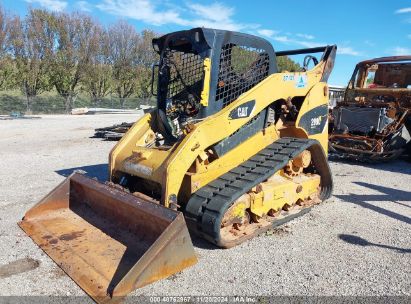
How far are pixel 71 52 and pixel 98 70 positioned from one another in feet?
9.64

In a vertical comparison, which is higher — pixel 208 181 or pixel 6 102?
pixel 208 181

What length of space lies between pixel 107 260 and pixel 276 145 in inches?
101

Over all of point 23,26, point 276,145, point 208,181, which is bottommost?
point 208,181

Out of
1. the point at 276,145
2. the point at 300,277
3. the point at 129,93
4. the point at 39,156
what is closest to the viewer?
the point at 300,277

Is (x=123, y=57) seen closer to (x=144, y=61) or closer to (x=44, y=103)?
(x=144, y=61)

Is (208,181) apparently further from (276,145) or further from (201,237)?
(276,145)

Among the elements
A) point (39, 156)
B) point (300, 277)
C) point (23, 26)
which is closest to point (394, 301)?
point (300, 277)

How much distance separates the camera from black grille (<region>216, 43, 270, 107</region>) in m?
4.67

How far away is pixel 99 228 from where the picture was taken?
4324mm

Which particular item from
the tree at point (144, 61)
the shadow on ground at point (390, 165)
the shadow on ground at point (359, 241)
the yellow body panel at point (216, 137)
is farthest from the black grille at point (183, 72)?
the tree at point (144, 61)

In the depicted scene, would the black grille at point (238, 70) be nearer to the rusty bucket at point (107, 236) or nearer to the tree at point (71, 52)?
the rusty bucket at point (107, 236)

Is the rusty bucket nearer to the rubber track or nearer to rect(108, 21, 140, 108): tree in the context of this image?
the rubber track

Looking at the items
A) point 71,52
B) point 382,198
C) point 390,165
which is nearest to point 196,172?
point 382,198

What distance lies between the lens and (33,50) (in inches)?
1179
